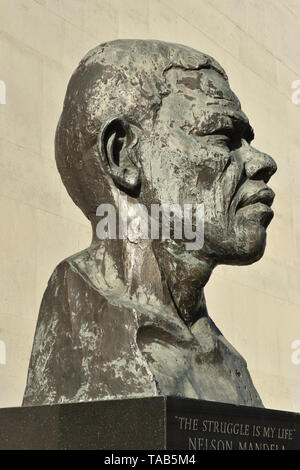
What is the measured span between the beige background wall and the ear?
2450 mm

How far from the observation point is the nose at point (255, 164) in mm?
4707

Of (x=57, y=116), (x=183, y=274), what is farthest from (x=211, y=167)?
(x=57, y=116)

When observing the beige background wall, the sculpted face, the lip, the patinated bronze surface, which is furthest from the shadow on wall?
the lip

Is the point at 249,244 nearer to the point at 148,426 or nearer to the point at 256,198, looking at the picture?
the point at 256,198

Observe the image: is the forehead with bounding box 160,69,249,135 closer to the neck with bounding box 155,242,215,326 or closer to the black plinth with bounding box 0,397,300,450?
the neck with bounding box 155,242,215,326

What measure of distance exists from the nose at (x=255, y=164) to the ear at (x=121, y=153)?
523mm

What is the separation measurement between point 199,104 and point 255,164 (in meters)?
0.38

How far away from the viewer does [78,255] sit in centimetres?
467

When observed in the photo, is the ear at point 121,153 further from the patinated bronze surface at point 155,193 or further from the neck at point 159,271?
the neck at point 159,271

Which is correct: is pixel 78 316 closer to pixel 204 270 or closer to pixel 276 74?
pixel 204 270

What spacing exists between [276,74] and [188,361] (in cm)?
619

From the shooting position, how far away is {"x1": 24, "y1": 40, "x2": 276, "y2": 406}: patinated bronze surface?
175 inches

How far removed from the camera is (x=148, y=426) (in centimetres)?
389

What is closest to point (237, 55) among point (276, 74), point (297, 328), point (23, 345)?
point (276, 74)
